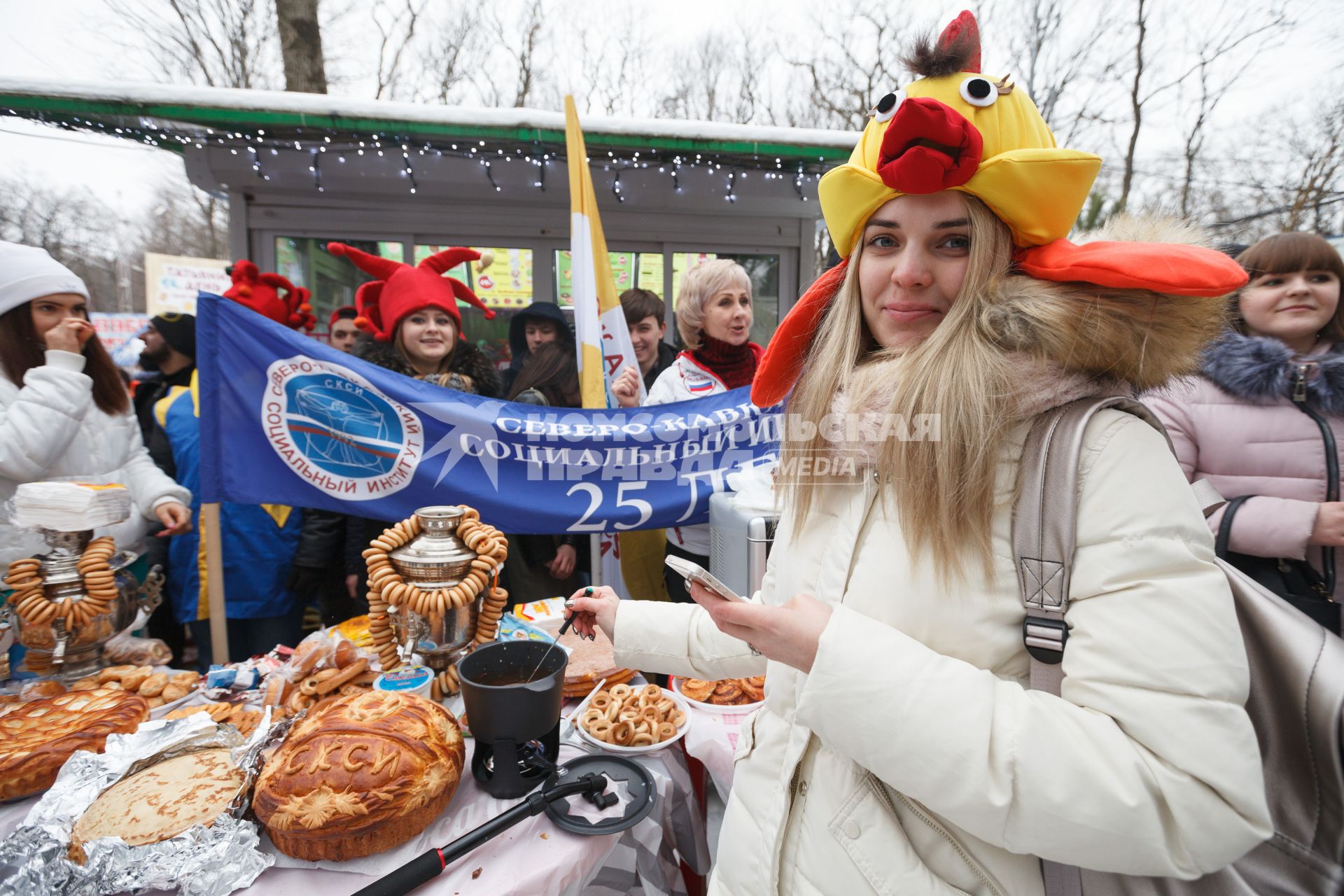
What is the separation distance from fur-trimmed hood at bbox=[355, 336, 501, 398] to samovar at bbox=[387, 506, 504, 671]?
163 cm

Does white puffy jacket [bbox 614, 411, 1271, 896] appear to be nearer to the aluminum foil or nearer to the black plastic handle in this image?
the black plastic handle

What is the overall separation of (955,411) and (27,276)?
10.8 feet

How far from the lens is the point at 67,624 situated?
1.67 metres

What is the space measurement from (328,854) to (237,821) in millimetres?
200

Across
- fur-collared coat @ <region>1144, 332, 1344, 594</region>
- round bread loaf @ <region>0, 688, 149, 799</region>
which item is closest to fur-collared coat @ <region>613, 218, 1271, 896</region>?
round bread loaf @ <region>0, 688, 149, 799</region>

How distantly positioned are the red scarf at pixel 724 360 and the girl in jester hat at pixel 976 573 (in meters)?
2.22

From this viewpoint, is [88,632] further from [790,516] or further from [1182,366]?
[1182,366]

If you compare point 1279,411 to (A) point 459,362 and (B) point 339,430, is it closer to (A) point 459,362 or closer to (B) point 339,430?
(A) point 459,362

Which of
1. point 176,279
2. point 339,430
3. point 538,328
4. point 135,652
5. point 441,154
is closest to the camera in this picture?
point 135,652

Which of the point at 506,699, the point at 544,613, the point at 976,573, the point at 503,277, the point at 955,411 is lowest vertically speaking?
the point at 544,613

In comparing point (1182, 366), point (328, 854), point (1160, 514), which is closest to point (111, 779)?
point (328, 854)

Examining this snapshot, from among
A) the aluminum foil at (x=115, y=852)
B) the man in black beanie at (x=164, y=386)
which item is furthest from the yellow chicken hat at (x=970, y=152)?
the man in black beanie at (x=164, y=386)

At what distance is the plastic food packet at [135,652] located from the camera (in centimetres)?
183

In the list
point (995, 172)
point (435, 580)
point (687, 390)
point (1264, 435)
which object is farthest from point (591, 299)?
point (1264, 435)
